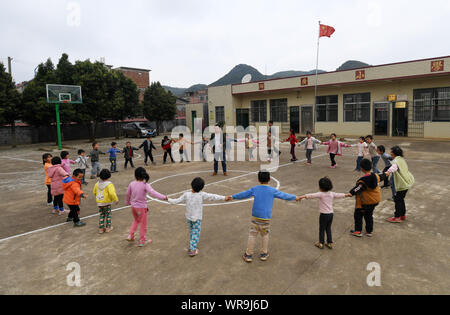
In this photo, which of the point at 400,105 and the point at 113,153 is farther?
the point at 400,105

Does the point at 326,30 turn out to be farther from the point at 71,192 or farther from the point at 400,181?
the point at 71,192

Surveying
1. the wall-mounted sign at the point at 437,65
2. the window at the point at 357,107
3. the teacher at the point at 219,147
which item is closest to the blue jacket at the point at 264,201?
the teacher at the point at 219,147

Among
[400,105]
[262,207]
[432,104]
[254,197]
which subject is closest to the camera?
[254,197]

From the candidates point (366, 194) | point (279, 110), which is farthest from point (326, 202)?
point (279, 110)

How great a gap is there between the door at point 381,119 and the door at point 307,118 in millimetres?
6247

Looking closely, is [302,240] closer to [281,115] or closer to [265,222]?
[265,222]

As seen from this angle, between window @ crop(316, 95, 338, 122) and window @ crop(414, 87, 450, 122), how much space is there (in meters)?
6.60

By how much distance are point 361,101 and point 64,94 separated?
1029 inches

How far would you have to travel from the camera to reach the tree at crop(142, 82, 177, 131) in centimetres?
3750

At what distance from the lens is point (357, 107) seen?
26.8 m

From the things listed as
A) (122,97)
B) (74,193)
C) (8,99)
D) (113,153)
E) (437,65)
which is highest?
(437,65)

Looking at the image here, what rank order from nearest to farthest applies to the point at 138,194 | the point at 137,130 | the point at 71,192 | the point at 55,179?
1. the point at 138,194
2. the point at 71,192
3. the point at 55,179
4. the point at 137,130

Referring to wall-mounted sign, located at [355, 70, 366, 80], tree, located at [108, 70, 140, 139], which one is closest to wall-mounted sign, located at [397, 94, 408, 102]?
wall-mounted sign, located at [355, 70, 366, 80]
